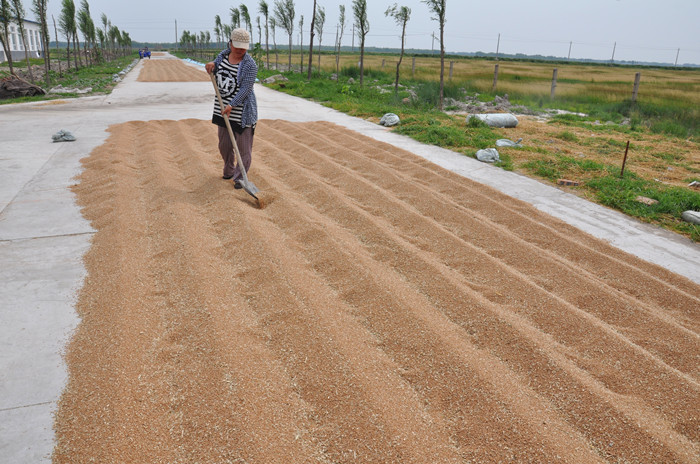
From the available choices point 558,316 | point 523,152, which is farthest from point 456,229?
point 523,152

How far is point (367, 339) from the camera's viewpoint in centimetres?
237

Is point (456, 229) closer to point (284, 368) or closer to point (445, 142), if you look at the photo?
point (284, 368)

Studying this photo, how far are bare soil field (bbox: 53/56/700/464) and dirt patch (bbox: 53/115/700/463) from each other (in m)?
0.01

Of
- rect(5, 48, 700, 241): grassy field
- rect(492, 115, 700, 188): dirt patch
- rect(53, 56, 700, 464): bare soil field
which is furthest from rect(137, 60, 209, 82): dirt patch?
rect(53, 56, 700, 464): bare soil field

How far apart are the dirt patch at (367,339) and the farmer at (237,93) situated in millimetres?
558

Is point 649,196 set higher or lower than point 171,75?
lower

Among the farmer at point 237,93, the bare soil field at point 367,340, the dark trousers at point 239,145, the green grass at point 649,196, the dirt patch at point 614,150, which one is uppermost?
the farmer at point 237,93

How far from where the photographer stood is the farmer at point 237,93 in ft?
13.8

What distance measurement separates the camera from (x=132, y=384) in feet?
6.59

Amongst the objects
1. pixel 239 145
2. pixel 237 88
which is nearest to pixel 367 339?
pixel 239 145

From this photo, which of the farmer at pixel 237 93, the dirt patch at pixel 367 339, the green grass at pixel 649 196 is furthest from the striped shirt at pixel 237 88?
the green grass at pixel 649 196

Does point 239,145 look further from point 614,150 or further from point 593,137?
point 593,137

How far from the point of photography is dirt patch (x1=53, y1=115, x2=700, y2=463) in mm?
1789

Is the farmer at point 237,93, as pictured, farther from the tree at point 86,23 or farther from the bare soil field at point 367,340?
the tree at point 86,23
